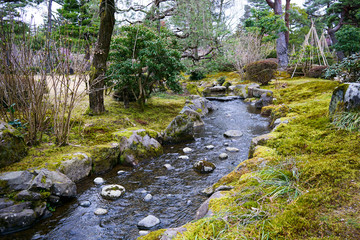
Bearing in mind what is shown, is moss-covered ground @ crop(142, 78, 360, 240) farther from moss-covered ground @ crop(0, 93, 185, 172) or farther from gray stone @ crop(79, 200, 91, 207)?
moss-covered ground @ crop(0, 93, 185, 172)

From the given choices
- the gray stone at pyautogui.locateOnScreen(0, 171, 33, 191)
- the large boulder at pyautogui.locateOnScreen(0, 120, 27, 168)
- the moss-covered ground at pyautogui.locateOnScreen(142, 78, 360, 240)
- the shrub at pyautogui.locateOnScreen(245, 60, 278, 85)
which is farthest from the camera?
the shrub at pyautogui.locateOnScreen(245, 60, 278, 85)

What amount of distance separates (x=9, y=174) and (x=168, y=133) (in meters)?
3.20

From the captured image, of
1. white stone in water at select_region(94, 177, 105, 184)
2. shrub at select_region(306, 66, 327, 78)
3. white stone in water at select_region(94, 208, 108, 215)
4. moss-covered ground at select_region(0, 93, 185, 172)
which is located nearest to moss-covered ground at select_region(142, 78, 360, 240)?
white stone in water at select_region(94, 208, 108, 215)

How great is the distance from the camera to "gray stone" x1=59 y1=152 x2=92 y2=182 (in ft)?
10.2

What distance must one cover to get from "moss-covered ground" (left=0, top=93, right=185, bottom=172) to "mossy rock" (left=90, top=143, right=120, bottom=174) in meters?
0.16

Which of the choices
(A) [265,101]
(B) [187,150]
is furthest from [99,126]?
(A) [265,101]

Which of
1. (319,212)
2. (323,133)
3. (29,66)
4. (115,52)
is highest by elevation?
(115,52)

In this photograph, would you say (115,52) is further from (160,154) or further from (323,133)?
(323,133)

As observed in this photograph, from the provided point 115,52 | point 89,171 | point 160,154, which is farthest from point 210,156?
point 115,52

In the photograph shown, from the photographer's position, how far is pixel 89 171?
342 centimetres

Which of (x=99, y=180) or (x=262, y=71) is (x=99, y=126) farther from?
(x=262, y=71)

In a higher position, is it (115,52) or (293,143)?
(115,52)

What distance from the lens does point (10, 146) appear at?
2869 millimetres

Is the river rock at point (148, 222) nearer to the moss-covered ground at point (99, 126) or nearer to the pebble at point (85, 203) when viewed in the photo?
the pebble at point (85, 203)
